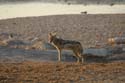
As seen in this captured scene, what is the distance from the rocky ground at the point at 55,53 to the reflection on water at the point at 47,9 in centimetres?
581

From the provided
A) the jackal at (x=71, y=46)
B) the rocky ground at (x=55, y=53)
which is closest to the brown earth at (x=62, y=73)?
the rocky ground at (x=55, y=53)

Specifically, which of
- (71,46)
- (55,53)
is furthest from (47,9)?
(71,46)

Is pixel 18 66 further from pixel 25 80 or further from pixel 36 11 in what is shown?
pixel 36 11

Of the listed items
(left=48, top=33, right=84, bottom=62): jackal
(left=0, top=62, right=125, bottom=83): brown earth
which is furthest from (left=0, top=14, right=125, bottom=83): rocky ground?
(left=48, top=33, right=84, bottom=62): jackal

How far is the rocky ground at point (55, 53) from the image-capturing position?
Result: 12.5 meters

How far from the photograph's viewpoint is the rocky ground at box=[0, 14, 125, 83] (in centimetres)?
1250

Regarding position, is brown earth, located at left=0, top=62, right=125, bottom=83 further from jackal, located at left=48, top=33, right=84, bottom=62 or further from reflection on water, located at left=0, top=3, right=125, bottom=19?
reflection on water, located at left=0, top=3, right=125, bottom=19

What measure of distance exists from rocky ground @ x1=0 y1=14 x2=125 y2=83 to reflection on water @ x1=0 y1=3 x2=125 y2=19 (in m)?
5.81

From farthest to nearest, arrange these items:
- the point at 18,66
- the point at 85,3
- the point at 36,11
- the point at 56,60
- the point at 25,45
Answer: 1. the point at 85,3
2. the point at 36,11
3. the point at 25,45
4. the point at 56,60
5. the point at 18,66

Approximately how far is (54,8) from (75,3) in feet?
11.8

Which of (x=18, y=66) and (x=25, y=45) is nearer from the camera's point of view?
(x=18, y=66)

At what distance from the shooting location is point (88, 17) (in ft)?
108

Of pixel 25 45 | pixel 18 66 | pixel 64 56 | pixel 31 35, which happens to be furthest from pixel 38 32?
pixel 18 66

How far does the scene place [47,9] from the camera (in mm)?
41938
